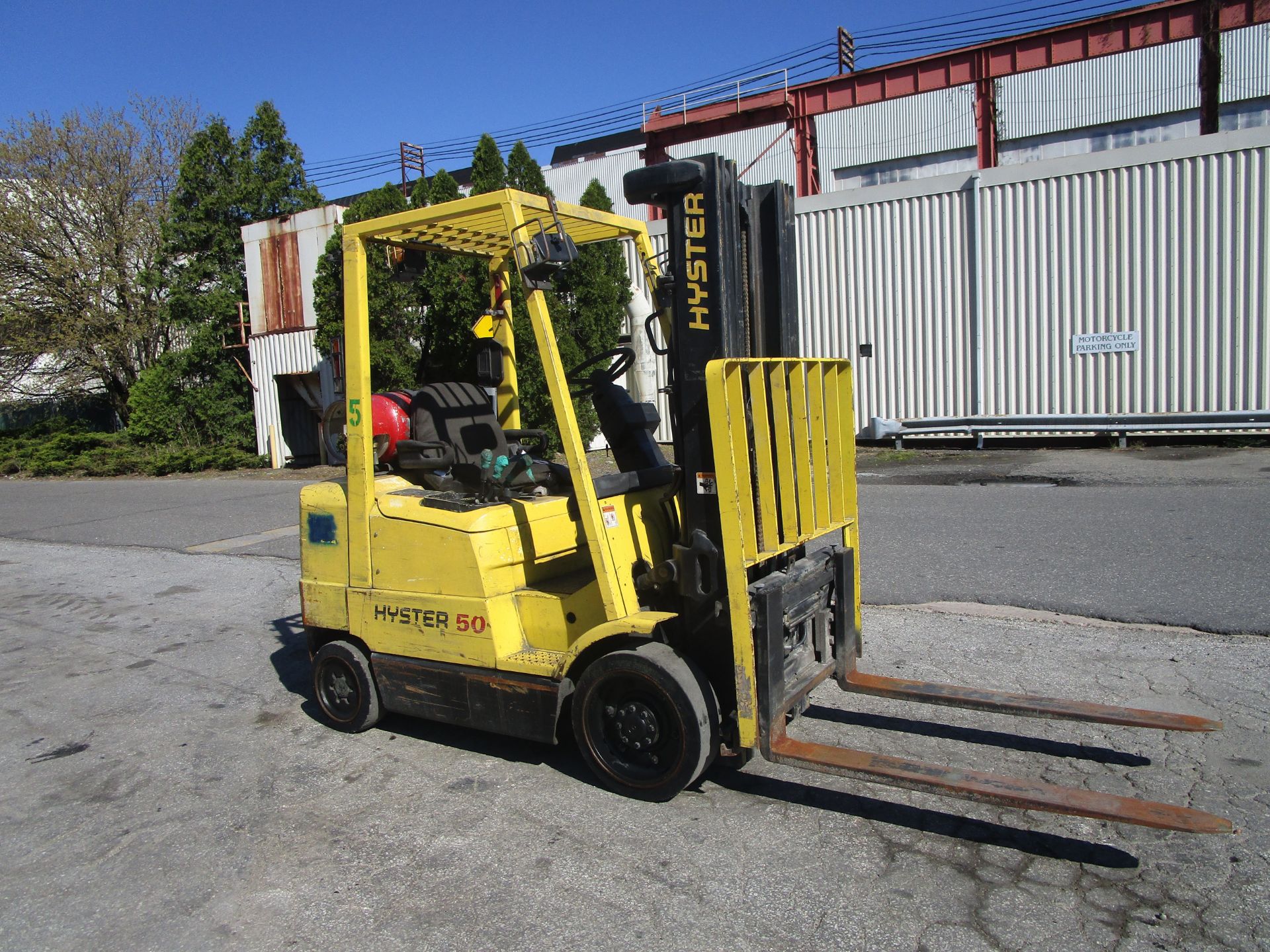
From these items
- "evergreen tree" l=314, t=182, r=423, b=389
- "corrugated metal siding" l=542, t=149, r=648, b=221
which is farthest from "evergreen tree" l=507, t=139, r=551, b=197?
"corrugated metal siding" l=542, t=149, r=648, b=221

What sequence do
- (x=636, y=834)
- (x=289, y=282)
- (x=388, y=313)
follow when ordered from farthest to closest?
(x=289, y=282) → (x=388, y=313) → (x=636, y=834)

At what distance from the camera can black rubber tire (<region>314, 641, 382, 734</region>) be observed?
4.90 metres

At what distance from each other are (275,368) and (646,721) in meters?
22.6

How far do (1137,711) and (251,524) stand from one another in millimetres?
11913

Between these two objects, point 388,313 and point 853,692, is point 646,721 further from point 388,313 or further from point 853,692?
point 388,313

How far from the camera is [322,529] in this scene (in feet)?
16.6

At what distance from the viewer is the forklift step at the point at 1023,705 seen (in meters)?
3.81

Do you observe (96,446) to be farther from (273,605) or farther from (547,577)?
(547,577)

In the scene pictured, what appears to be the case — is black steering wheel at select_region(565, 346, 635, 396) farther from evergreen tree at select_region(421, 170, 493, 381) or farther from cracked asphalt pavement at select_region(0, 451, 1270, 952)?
evergreen tree at select_region(421, 170, 493, 381)

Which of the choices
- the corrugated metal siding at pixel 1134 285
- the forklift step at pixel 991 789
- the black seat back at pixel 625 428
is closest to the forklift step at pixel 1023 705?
the forklift step at pixel 991 789

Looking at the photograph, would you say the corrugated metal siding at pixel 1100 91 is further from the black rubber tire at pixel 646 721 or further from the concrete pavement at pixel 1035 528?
the black rubber tire at pixel 646 721

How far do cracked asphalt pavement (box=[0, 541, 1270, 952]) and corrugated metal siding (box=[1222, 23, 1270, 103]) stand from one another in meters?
24.2

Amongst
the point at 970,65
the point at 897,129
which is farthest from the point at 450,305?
the point at 970,65

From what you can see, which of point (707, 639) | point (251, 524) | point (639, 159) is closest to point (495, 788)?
point (707, 639)
